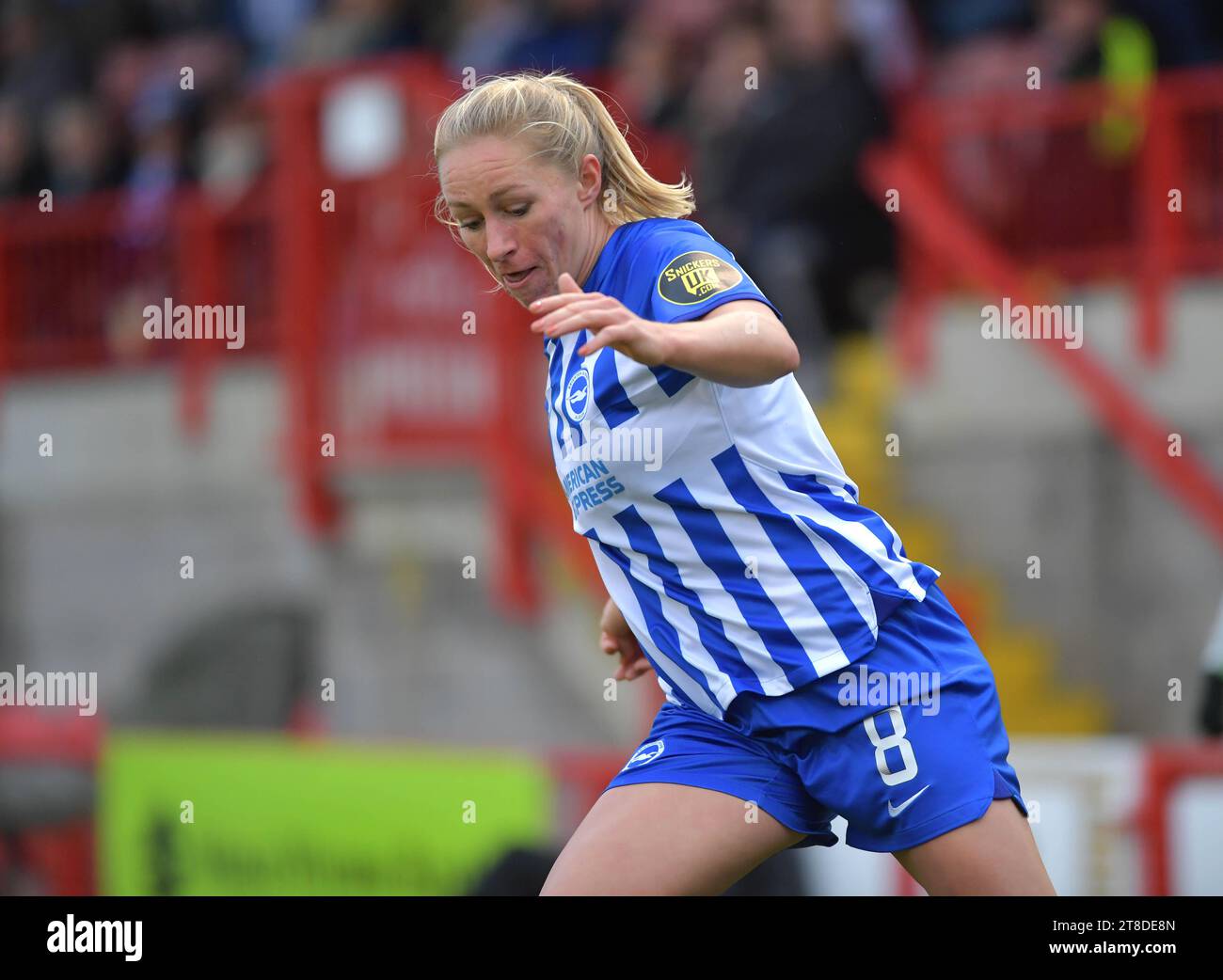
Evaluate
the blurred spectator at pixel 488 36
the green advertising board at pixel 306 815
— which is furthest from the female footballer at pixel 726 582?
the blurred spectator at pixel 488 36

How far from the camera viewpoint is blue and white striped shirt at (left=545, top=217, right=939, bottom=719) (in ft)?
12.2

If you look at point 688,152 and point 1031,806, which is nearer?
point 1031,806

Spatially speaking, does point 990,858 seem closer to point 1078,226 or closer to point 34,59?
point 1078,226

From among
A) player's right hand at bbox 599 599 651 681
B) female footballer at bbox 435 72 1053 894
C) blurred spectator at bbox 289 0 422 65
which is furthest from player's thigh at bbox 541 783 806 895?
blurred spectator at bbox 289 0 422 65

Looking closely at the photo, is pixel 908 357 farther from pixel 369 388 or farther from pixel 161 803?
pixel 161 803

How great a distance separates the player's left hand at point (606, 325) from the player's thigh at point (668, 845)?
3.39 feet

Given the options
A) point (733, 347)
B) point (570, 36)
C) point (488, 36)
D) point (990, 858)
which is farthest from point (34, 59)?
point (990, 858)

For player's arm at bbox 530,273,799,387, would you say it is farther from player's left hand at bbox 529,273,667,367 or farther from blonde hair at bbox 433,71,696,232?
blonde hair at bbox 433,71,696,232

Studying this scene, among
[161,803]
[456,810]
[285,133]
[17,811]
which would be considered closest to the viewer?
[456,810]

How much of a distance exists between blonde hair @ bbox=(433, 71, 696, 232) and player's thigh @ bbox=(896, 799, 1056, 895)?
55.4 inches

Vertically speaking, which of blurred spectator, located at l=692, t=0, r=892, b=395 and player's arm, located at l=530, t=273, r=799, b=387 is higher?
blurred spectator, located at l=692, t=0, r=892, b=395

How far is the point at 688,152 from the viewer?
10.0 m

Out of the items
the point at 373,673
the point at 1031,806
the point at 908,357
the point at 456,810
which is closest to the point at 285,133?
the point at 373,673
